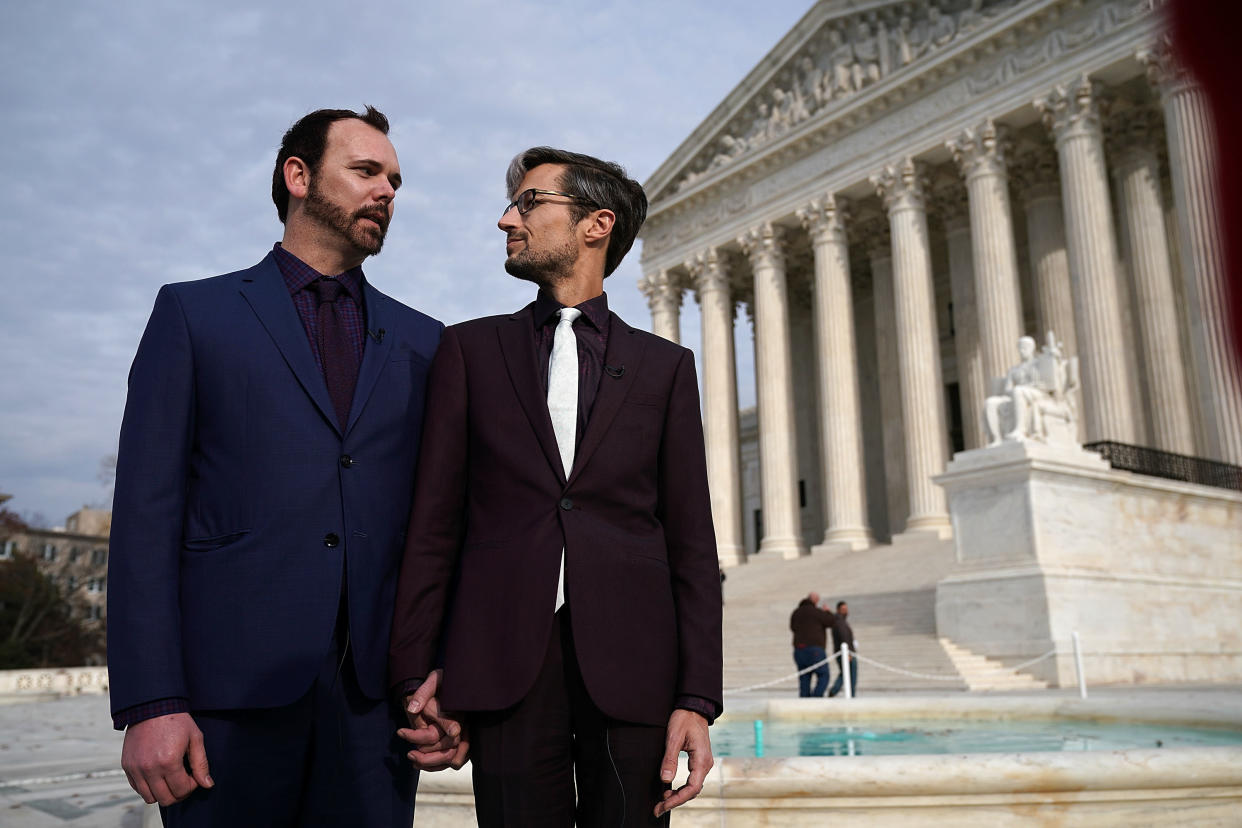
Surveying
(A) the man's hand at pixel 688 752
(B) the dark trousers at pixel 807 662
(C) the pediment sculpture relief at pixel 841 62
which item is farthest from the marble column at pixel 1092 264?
(A) the man's hand at pixel 688 752

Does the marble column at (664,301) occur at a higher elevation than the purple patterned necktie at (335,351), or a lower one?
higher

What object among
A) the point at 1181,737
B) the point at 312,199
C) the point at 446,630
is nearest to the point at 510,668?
the point at 446,630

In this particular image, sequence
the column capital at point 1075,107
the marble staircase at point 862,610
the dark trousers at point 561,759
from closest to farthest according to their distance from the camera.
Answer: the dark trousers at point 561,759 → the marble staircase at point 862,610 → the column capital at point 1075,107

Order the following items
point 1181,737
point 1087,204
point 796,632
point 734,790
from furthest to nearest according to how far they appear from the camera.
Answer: point 1087,204
point 796,632
point 1181,737
point 734,790

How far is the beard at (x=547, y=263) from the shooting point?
319 cm

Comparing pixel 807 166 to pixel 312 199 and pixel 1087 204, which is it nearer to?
pixel 1087 204

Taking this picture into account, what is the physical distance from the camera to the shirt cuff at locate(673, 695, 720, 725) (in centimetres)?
279

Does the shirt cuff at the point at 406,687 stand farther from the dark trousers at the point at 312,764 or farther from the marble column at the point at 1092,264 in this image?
the marble column at the point at 1092,264

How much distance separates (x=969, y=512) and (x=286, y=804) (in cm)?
1784

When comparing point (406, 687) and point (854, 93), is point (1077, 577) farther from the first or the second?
point (854, 93)

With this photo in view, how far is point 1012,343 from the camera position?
2955 centimetres

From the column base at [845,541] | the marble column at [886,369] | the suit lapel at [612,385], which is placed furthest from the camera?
the marble column at [886,369]

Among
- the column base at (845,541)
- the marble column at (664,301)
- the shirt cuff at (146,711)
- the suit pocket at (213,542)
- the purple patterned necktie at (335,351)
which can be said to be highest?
the marble column at (664,301)

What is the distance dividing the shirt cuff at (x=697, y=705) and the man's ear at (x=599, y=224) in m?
1.43
